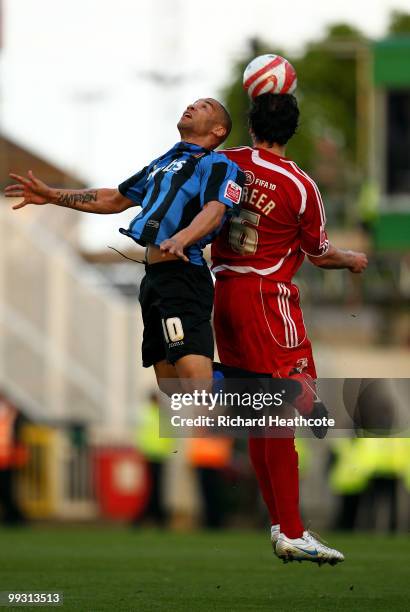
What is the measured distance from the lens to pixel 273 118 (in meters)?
8.24

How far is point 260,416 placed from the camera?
8.25 metres

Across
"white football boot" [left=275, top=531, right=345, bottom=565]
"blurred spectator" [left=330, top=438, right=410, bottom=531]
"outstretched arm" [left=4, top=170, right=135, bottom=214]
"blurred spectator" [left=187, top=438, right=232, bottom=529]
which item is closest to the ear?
"outstretched arm" [left=4, top=170, right=135, bottom=214]

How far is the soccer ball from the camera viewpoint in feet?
27.1

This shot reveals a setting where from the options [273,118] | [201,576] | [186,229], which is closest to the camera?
[186,229]

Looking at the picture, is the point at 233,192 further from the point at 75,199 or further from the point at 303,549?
Result: the point at 303,549

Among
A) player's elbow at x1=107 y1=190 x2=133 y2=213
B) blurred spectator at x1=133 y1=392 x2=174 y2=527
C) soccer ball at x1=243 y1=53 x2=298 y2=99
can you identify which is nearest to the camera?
soccer ball at x1=243 y1=53 x2=298 y2=99

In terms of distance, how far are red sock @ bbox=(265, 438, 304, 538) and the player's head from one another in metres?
1.50

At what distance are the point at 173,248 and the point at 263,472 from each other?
1381mm

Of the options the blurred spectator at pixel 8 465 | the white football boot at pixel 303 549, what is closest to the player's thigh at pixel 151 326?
the white football boot at pixel 303 549

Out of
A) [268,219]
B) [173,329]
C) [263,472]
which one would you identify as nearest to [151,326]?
[173,329]

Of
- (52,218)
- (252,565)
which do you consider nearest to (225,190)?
(252,565)

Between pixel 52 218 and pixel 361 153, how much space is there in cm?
2454

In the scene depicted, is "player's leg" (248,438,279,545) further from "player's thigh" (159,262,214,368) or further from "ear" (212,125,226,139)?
"ear" (212,125,226,139)

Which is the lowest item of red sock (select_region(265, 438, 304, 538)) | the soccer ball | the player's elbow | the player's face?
red sock (select_region(265, 438, 304, 538))
